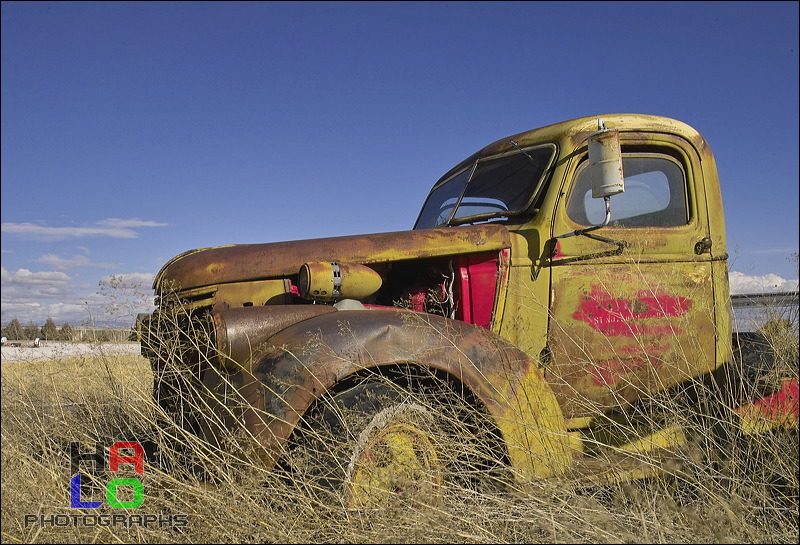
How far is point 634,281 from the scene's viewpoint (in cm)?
370

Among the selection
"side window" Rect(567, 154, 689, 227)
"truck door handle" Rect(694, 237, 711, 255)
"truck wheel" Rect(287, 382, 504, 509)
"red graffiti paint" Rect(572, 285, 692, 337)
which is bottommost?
"truck wheel" Rect(287, 382, 504, 509)

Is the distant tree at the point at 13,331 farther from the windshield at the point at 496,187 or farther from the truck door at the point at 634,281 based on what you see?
the truck door at the point at 634,281

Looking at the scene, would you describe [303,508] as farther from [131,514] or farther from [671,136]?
[671,136]

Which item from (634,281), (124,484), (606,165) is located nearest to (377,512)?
(124,484)

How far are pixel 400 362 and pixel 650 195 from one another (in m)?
2.14

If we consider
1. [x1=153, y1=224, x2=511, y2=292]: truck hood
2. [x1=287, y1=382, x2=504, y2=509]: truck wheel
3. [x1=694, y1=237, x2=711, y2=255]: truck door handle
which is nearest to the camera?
[x1=287, y1=382, x2=504, y2=509]: truck wheel

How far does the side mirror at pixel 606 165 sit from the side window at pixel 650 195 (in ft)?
2.54

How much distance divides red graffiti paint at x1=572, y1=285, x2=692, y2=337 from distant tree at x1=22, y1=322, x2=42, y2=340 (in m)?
3.23

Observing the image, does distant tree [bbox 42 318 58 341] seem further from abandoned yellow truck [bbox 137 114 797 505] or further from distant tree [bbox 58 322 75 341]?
abandoned yellow truck [bbox 137 114 797 505]

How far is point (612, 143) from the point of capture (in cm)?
310

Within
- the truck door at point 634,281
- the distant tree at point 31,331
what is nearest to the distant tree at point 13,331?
the distant tree at point 31,331

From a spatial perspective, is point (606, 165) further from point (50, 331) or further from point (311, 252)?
point (50, 331)

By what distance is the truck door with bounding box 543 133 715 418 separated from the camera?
143 inches

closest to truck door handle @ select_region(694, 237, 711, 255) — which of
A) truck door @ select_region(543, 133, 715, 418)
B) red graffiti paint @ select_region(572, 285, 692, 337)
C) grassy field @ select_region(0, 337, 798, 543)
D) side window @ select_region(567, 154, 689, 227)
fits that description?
truck door @ select_region(543, 133, 715, 418)
